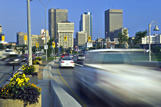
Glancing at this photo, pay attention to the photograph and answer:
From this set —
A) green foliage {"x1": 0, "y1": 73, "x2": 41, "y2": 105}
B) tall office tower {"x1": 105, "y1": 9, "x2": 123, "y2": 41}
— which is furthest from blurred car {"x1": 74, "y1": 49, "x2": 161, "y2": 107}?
tall office tower {"x1": 105, "y1": 9, "x2": 123, "y2": 41}

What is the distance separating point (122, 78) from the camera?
6648 mm

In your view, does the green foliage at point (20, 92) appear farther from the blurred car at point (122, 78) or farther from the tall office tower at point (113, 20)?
the tall office tower at point (113, 20)

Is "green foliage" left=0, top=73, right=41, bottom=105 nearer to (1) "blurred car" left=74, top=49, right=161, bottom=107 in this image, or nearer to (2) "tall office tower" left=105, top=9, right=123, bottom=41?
(1) "blurred car" left=74, top=49, right=161, bottom=107

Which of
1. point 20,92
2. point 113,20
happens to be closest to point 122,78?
point 20,92

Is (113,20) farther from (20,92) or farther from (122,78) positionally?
(20,92)

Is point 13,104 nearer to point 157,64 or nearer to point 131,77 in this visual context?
point 131,77

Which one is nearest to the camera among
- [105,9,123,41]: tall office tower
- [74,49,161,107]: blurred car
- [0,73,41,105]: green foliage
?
[0,73,41,105]: green foliage

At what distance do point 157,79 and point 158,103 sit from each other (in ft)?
2.23

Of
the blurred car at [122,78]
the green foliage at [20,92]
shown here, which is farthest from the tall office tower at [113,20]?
the green foliage at [20,92]

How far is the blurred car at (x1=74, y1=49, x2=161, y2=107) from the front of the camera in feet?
19.7

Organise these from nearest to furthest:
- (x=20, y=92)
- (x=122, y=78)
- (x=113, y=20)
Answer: (x=20, y=92), (x=122, y=78), (x=113, y=20)

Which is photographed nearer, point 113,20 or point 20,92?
point 20,92

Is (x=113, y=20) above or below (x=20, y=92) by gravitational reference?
above

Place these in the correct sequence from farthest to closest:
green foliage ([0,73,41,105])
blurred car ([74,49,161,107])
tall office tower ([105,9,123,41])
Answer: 1. tall office tower ([105,9,123,41])
2. blurred car ([74,49,161,107])
3. green foliage ([0,73,41,105])
